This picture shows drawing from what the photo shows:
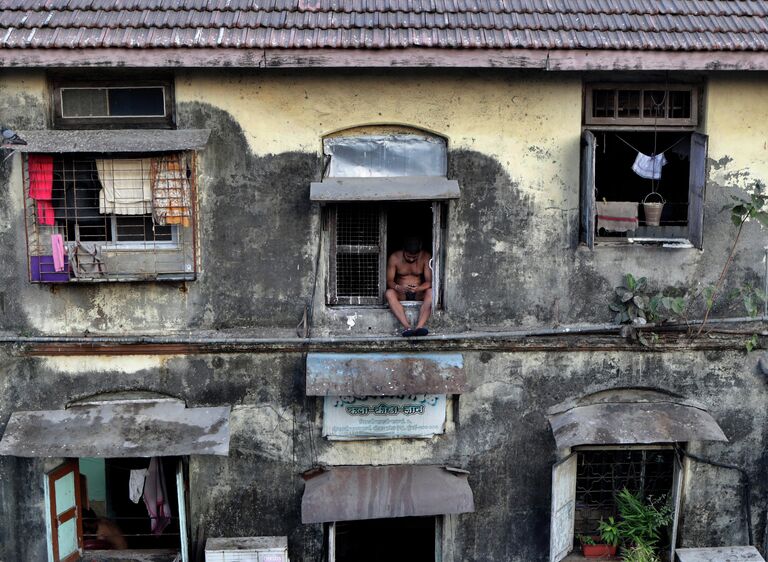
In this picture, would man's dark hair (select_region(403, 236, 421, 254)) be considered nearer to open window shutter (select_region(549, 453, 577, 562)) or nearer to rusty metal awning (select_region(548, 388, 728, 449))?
rusty metal awning (select_region(548, 388, 728, 449))

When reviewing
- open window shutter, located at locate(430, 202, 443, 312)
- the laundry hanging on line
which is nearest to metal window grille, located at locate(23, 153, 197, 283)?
open window shutter, located at locate(430, 202, 443, 312)

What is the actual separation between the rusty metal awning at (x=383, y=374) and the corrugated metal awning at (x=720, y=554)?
10.1ft

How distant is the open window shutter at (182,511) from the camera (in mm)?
8750

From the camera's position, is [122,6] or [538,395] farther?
[538,395]

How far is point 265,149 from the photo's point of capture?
8695mm

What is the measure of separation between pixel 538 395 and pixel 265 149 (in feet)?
12.5

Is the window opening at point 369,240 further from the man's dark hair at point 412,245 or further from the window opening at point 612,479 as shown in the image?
the window opening at point 612,479

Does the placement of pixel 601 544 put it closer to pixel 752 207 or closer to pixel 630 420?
pixel 630 420

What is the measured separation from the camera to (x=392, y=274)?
29.8ft

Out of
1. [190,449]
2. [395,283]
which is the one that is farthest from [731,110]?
[190,449]

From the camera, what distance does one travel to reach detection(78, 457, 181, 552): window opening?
977cm

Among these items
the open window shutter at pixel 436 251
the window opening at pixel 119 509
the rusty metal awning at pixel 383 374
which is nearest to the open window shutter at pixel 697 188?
the open window shutter at pixel 436 251

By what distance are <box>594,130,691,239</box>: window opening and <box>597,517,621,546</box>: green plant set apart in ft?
10.2

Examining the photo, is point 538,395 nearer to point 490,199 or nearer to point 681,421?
point 681,421
